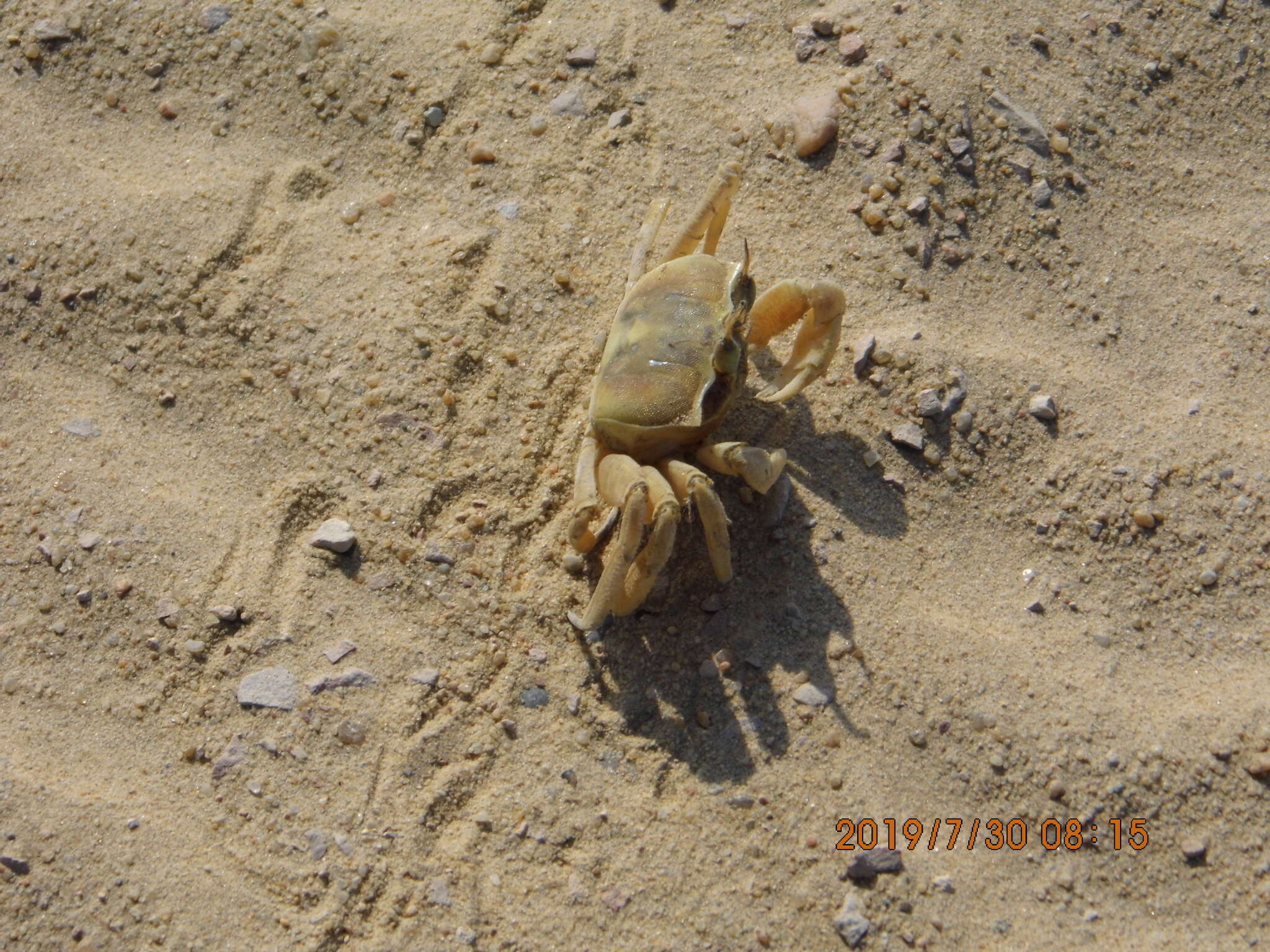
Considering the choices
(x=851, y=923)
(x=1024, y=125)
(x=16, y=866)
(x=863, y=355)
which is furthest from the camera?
(x=1024, y=125)

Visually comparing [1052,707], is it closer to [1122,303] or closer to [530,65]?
[1122,303]

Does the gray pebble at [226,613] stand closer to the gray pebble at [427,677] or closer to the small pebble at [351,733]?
the small pebble at [351,733]

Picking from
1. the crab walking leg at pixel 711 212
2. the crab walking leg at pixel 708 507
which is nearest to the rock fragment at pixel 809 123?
the crab walking leg at pixel 711 212

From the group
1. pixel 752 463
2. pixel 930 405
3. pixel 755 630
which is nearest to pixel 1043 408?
pixel 930 405

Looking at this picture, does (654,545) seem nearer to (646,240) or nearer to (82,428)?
(646,240)

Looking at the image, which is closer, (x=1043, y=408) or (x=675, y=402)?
(x=675, y=402)

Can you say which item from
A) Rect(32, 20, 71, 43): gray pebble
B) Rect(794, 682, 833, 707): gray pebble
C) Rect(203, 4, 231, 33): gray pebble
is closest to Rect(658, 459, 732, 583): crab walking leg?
Rect(794, 682, 833, 707): gray pebble
